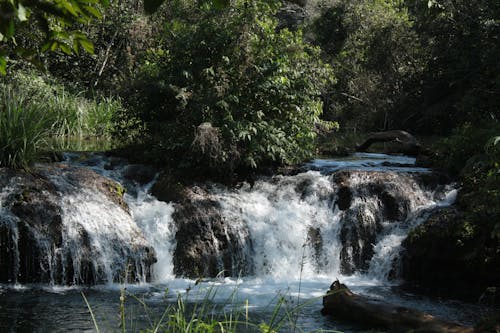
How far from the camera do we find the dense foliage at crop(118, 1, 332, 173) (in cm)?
1153

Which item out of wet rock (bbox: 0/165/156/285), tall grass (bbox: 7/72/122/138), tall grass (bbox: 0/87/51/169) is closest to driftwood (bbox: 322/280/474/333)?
wet rock (bbox: 0/165/156/285)

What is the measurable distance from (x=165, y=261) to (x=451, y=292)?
4.31 m

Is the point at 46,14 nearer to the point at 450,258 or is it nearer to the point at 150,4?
the point at 150,4

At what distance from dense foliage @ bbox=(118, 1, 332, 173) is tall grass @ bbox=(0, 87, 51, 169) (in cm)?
241

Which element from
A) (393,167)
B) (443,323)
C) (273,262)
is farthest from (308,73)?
(443,323)

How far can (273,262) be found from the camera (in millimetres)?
10195

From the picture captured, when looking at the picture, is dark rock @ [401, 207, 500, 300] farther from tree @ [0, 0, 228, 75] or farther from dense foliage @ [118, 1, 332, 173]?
tree @ [0, 0, 228, 75]

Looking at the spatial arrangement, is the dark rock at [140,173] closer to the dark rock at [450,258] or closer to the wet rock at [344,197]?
the wet rock at [344,197]

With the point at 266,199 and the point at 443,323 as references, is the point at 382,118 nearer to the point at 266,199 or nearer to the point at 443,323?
the point at 266,199

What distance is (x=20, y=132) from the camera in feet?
31.6

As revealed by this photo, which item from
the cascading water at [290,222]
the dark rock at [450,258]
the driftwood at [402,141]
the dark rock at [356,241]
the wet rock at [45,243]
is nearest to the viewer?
the wet rock at [45,243]

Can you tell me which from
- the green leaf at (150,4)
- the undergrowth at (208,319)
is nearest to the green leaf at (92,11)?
the green leaf at (150,4)

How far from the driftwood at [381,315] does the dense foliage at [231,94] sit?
4.57m

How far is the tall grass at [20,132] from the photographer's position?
9.48m
